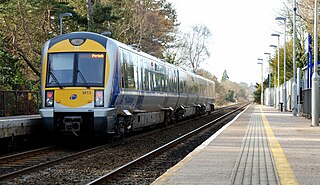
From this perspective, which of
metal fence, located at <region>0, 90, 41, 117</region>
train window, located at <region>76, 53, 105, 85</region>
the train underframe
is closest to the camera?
the train underframe

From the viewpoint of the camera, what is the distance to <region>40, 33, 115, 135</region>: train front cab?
661 inches

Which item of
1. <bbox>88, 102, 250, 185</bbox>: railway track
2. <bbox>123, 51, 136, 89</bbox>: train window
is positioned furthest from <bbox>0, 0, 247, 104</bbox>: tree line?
<bbox>88, 102, 250, 185</bbox>: railway track

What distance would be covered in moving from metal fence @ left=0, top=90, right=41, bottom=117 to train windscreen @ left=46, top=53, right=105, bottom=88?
1192 centimetres

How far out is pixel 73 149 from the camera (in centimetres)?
1742

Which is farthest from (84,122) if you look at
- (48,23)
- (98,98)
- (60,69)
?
(48,23)

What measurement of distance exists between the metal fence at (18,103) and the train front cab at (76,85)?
1188 centimetres

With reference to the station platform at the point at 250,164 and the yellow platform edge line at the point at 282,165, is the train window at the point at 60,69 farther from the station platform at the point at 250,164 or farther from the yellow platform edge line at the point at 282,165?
the yellow platform edge line at the point at 282,165

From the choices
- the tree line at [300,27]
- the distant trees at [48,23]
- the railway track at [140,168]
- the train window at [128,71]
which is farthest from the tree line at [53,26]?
the railway track at [140,168]

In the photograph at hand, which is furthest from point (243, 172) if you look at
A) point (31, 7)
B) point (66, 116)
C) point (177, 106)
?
point (31, 7)

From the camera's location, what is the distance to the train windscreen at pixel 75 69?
55.9 ft

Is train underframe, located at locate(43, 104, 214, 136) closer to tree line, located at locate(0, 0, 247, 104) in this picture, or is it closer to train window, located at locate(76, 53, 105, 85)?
train window, located at locate(76, 53, 105, 85)

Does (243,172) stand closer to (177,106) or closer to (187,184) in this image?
(187,184)

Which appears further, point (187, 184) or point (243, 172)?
point (243, 172)

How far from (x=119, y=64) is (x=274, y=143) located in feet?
17.1
